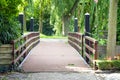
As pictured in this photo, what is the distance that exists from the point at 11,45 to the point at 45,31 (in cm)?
3775

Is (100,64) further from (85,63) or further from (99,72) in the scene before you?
(85,63)

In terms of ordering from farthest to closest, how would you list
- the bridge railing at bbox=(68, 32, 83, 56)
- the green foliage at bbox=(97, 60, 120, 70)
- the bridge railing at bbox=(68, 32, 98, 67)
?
1. the bridge railing at bbox=(68, 32, 83, 56)
2. the bridge railing at bbox=(68, 32, 98, 67)
3. the green foliage at bbox=(97, 60, 120, 70)

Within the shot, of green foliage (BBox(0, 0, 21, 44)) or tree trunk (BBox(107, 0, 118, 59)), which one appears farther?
tree trunk (BBox(107, 0, 118, 59))

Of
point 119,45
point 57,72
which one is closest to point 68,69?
point 57,72

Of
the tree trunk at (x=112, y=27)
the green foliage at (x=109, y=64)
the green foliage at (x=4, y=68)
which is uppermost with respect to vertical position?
the tree trunk at (x=112, y=27)

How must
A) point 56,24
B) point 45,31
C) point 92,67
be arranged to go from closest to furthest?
point 92,67
point 56,24
point 45,31

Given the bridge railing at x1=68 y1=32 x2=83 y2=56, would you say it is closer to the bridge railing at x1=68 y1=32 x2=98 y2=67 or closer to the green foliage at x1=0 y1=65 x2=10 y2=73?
the bridge railing at x1=68 y1=32 x2=98 y2=67

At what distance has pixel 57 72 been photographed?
882cm

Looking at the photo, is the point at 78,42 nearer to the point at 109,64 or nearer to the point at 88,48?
the point at 88,48

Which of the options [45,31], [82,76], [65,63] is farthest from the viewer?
[45,31]

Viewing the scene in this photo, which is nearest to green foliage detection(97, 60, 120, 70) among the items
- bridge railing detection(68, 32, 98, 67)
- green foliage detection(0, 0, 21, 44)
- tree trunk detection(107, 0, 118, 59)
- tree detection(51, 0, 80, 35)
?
bridge railing detection(68, 32, 98, 67)

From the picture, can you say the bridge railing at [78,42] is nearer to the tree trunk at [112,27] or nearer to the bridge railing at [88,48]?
the bridge railing at [88,48]

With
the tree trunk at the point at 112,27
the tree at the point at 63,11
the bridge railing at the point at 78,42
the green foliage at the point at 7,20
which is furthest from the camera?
the tree at the point at 63,11

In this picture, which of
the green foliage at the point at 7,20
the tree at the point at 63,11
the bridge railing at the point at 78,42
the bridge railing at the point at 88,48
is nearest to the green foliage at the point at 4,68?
the green foliage at the point at 7,20
